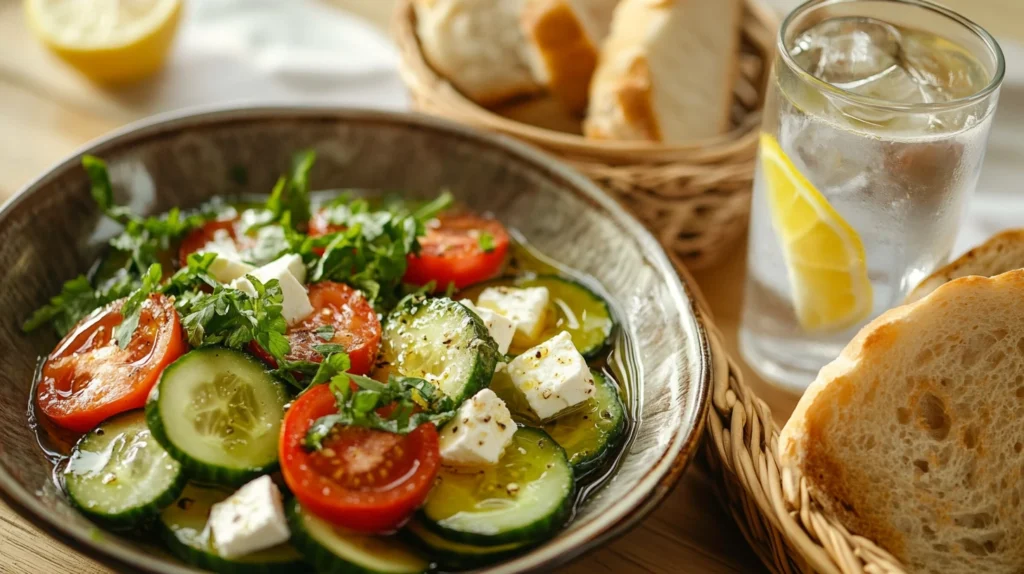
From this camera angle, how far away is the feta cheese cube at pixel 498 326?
2.06 metres

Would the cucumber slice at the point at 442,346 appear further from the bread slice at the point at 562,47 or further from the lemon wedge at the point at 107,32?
the lemon wedge at the point at 107,32

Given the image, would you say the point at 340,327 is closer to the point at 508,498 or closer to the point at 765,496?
the point at 508,498

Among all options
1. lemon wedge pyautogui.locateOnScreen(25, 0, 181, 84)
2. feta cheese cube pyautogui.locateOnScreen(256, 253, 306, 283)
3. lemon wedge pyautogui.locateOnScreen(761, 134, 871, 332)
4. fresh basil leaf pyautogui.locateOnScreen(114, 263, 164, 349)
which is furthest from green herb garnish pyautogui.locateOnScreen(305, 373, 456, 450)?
lemon wedge pyautogui.locateOnScreen(25, 0, 181, 84)

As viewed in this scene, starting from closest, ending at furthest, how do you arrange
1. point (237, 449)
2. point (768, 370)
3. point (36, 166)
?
point (237, 449)
point (768, 370)
point (36, 166)

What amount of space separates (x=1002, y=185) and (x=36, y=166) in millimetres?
3285

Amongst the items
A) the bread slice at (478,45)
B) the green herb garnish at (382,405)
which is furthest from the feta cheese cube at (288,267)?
the bread slice at (478,45)

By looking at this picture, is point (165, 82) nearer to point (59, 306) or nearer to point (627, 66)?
point (59, 306)

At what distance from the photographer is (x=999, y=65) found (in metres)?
2.02

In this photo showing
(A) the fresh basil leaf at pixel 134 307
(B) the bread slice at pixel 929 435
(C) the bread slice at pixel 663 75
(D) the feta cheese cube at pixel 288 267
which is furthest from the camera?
(C) the bread slice at pixel 663 75

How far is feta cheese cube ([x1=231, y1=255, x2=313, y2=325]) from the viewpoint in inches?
78.4

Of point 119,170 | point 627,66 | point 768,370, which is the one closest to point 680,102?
point 627,66

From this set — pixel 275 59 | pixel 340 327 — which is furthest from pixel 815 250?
pixel 275 59

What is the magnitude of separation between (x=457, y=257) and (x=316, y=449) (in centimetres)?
81

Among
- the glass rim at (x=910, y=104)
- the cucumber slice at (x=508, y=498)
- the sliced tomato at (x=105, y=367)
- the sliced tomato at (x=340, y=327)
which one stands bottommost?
the cucumber slice at (x=508, y=498)
